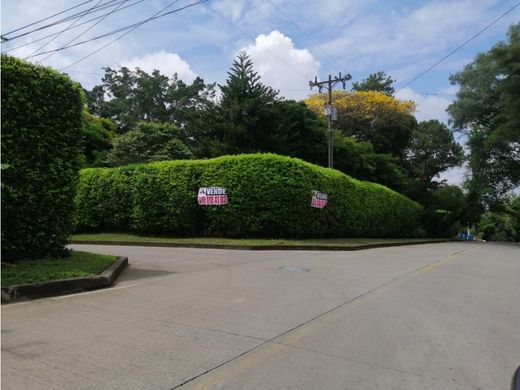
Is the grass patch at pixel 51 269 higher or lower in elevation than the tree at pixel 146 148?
lower

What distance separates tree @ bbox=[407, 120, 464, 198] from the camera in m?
49.9

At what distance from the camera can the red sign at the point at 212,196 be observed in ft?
66.0

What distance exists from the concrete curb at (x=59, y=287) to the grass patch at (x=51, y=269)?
0.17 metres

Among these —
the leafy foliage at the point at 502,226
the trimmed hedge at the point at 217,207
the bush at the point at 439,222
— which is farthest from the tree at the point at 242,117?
the leafy foliage at the point at 502,226

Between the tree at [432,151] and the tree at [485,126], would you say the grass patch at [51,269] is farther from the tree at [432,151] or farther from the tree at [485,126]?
the tree at [432,151]

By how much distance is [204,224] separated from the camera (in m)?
21.2

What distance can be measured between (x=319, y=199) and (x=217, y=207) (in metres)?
4.71

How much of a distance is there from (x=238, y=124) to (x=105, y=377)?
25.9 m

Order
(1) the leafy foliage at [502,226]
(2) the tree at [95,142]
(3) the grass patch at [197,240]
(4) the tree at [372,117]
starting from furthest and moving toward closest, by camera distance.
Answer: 1. (1) the leafy foliage at [502,226]
2. (4) the tree at [372,117]
3. (2) the tree at [95,142]
4. (3) the grass patch at [197,240]

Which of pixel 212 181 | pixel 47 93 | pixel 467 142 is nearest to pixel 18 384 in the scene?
pixel 47 93

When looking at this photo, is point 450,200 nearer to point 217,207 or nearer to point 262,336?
point 217,207

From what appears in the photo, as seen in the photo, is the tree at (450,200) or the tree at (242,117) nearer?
the tree at (242,117)

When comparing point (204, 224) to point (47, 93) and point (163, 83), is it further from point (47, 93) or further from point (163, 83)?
point (163, 83)

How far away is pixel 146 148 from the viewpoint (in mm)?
34406
